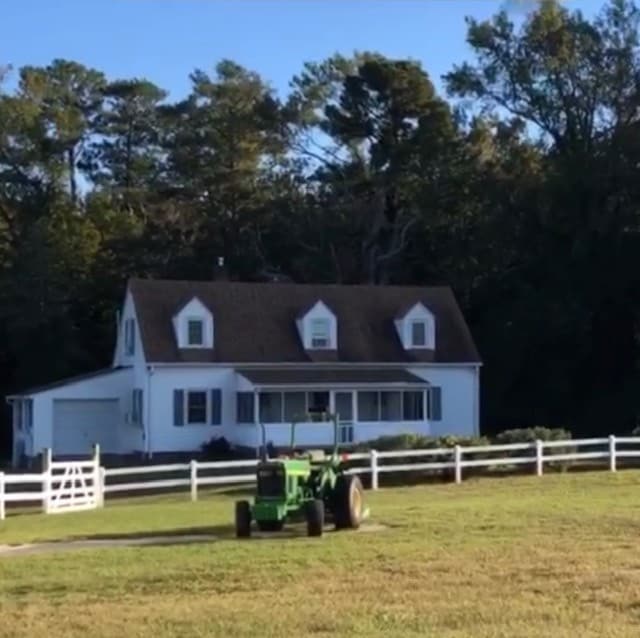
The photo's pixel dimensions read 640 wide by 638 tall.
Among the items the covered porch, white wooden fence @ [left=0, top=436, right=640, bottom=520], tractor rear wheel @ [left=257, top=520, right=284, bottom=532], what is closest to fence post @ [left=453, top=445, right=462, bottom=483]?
white wooden fence @ [left=0, top=436, right=640, bottom=520]

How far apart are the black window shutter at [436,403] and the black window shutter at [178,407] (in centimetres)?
947

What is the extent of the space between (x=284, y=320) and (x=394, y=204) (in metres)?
18.6

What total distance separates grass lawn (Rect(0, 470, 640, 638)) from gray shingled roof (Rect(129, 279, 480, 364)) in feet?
92.4

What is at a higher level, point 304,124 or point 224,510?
point 304,124

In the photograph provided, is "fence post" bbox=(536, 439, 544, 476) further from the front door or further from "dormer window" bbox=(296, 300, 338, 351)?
"dormer window" bbox=(296, 300, 338, 351)

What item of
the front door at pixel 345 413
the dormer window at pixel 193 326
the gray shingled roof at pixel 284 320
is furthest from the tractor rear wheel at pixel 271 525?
the dormer window at pixel 193 326

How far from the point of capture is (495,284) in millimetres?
63875

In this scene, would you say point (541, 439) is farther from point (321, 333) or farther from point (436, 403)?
point (321, 333)

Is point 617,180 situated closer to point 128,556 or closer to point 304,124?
point 304,124

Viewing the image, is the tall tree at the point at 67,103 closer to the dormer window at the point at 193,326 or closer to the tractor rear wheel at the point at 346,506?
the dormer window at the point at 193,326

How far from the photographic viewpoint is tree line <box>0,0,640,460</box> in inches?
2395

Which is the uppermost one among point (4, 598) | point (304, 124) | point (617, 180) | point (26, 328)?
point (304, 124)

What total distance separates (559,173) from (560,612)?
50015 mm

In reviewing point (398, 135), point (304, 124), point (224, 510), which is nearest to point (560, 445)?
point (224, 510)
